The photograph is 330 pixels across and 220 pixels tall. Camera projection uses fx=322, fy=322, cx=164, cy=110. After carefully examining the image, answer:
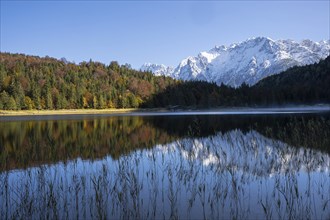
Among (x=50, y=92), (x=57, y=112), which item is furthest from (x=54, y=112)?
(x=50, y=92)

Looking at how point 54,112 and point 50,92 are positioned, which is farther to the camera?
point 50,92

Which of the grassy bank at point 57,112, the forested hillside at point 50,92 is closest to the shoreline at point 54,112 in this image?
the grassy bank at point 57,112

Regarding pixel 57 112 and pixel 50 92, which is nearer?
pixel 57 112

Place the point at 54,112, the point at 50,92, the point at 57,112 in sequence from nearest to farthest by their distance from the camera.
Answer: the point at 54,112, the point at 57,112, the point at 50,92

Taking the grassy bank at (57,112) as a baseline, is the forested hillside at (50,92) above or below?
above

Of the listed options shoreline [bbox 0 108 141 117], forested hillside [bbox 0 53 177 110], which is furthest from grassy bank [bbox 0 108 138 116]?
forested hillside [bbox 0 53 177 110]

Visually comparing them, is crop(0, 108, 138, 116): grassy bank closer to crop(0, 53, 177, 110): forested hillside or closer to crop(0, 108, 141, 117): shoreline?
crop(0, 108, 141, 117): shoreline

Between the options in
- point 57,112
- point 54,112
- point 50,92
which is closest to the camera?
point 54,112

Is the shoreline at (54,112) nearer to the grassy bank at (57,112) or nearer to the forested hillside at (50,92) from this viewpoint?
the grassy bank at (57,112)

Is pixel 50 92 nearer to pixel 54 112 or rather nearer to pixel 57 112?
pixel 57 112

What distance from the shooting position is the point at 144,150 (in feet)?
90.3

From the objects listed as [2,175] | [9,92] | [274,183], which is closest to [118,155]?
[2,175]

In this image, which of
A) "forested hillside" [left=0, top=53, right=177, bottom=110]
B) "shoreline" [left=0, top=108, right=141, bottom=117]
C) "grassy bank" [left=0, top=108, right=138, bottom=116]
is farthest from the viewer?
"forested hillside" [left=0, top=53, right=177, bottom=110]

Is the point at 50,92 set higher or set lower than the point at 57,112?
higher
